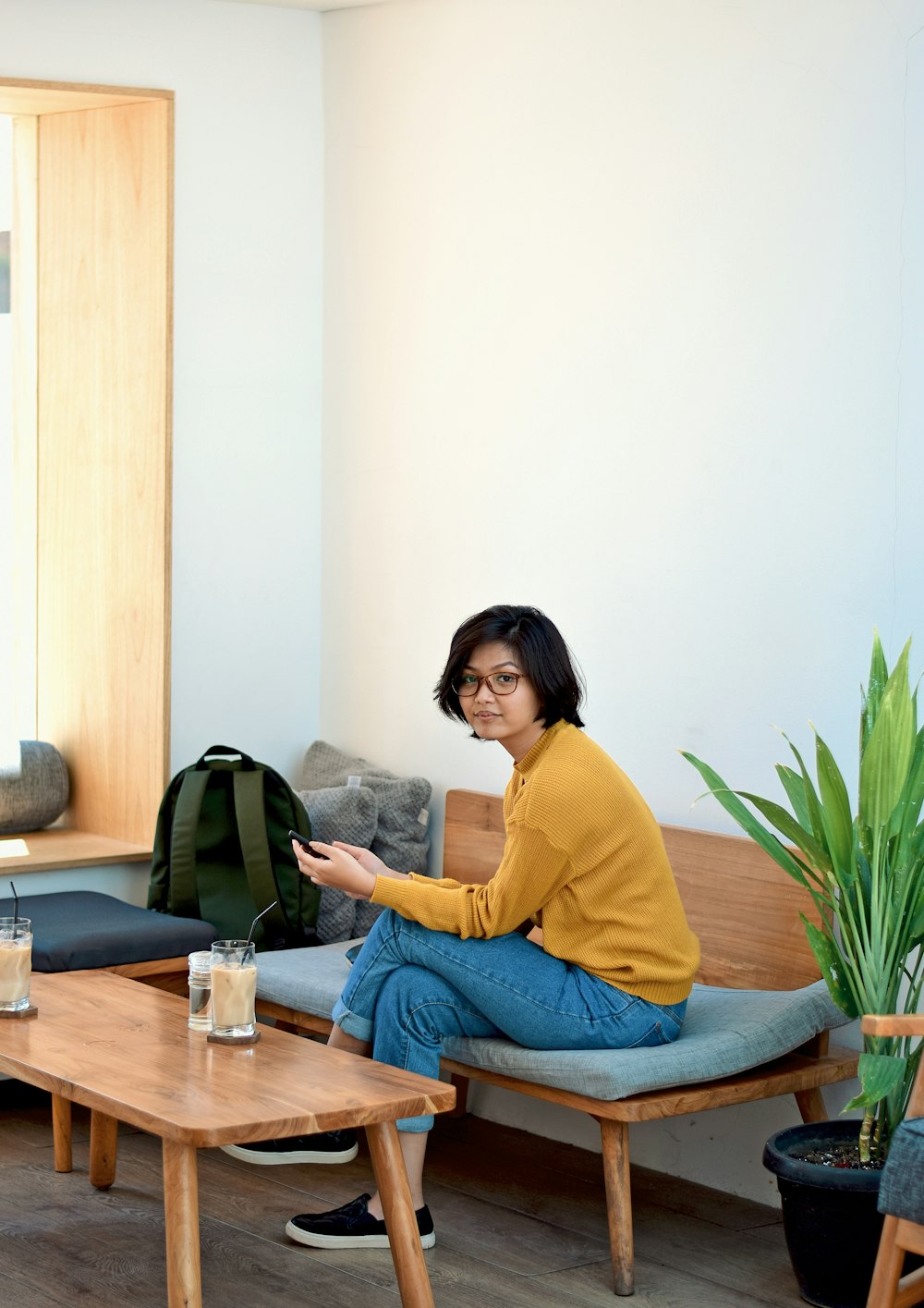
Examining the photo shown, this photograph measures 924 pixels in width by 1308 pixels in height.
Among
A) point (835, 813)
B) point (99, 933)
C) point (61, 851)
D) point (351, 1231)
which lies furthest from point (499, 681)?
point (61, 851)

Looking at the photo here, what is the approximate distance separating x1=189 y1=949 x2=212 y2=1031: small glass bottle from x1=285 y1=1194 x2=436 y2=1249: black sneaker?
0.49 m

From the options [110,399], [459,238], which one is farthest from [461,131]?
[110,399]

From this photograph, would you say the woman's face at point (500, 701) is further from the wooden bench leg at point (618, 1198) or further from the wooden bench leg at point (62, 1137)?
the wooden bench leg at point (62, 1137)

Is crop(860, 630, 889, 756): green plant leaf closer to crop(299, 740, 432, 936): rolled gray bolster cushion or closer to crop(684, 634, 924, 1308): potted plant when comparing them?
crop(684, 634, 924, 1308): potted plant

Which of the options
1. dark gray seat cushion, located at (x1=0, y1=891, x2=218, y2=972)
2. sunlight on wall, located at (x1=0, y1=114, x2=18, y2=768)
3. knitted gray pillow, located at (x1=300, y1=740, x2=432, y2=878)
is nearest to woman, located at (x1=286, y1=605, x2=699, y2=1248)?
dark gray seat cushion, located at (x1=0, y1=891, x2=218, y2=972)

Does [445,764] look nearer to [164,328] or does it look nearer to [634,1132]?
[634,1132]

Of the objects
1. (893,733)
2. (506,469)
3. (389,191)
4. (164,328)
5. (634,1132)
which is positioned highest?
(389,191)

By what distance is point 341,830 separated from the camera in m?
3.82

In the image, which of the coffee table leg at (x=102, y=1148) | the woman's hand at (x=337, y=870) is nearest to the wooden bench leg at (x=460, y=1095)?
the coffee table leg at (x=102, y=1148)

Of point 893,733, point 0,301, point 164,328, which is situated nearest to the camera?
point 893,733

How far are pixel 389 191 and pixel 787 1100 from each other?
2.36m

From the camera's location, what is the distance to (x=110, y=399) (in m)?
4.16

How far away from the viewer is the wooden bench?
2760mm

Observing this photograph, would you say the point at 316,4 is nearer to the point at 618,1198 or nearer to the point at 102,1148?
the point at 102,1148
